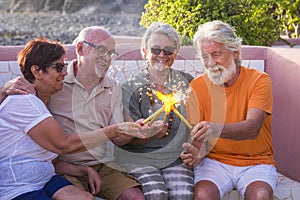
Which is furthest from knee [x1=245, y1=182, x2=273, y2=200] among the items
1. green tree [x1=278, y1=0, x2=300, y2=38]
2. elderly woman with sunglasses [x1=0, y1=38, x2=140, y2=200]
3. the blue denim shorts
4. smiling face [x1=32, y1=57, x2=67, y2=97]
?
green tree [x1=278, y1=0, x2=300, y2=38]

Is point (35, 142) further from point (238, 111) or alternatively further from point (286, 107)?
point (286, 107)

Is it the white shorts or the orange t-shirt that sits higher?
the orange t-shirt

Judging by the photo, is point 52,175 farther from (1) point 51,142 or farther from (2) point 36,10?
(2) point 36,10

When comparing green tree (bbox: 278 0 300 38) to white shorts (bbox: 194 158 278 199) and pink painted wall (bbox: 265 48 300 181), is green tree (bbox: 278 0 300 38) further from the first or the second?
white shorts (bbox: 194 158 278 199)

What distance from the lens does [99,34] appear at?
366 cm

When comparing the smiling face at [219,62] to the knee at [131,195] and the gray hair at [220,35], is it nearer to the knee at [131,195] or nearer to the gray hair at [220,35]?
the gray hair at [220,35]

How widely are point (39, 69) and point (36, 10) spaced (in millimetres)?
24510

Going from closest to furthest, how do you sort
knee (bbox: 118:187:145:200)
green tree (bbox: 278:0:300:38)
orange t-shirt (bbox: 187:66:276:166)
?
knee (bbox: 118:187:145:200)
orange t-shirt (bbox: 187:66:276:166)
green tree (bbox: 278:0:300:38)

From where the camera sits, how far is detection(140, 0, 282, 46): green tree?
5.96 m

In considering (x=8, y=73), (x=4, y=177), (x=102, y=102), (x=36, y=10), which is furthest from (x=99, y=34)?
(x=36, y=10)

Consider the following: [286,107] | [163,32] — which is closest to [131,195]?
[163,32]

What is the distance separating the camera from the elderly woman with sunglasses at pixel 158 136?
356 centimetres

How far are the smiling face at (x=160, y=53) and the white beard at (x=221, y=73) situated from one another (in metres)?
0.28

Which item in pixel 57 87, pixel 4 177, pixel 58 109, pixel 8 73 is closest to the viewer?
pixel 4 177
